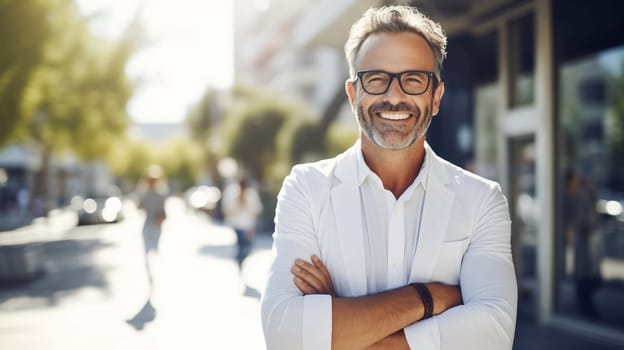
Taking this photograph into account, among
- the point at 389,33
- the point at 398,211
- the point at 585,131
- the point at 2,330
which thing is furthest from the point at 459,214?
the point at 585,131

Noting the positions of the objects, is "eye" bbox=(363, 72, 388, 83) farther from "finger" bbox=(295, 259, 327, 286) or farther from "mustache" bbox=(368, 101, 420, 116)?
"finger" bbox=(295, 259, 327, 286)

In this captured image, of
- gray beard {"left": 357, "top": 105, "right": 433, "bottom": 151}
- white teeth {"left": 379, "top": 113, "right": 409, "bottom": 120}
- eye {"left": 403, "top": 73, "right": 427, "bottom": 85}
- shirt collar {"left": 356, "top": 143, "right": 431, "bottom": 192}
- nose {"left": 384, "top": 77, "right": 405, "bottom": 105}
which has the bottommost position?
shirt collar {"left": 356, "top": 143, "right": 431, "bottom": 192}

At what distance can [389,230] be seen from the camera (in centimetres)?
221

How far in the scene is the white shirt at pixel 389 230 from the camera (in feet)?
7.27

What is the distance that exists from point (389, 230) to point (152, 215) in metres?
8.35

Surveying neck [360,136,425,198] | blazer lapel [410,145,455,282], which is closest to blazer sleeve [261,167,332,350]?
neck [360,136,425,198]

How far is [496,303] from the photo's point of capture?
85.7 inches

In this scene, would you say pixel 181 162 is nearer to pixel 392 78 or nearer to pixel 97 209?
pixel 97 209

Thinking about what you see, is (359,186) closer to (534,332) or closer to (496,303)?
(496,303)

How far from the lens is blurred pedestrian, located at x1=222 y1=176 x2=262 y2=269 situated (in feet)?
35.4

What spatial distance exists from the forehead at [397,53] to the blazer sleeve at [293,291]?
492 mm

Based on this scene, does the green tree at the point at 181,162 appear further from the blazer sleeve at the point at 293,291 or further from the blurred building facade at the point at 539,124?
the blazer sleeve at the point at 293,291

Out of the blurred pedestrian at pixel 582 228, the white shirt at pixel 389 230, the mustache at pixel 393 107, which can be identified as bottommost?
the blurred pedestrian at pixel 582 228

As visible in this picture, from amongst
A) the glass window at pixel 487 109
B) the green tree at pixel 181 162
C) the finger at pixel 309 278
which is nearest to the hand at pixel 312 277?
the finger at pixel 309 278
